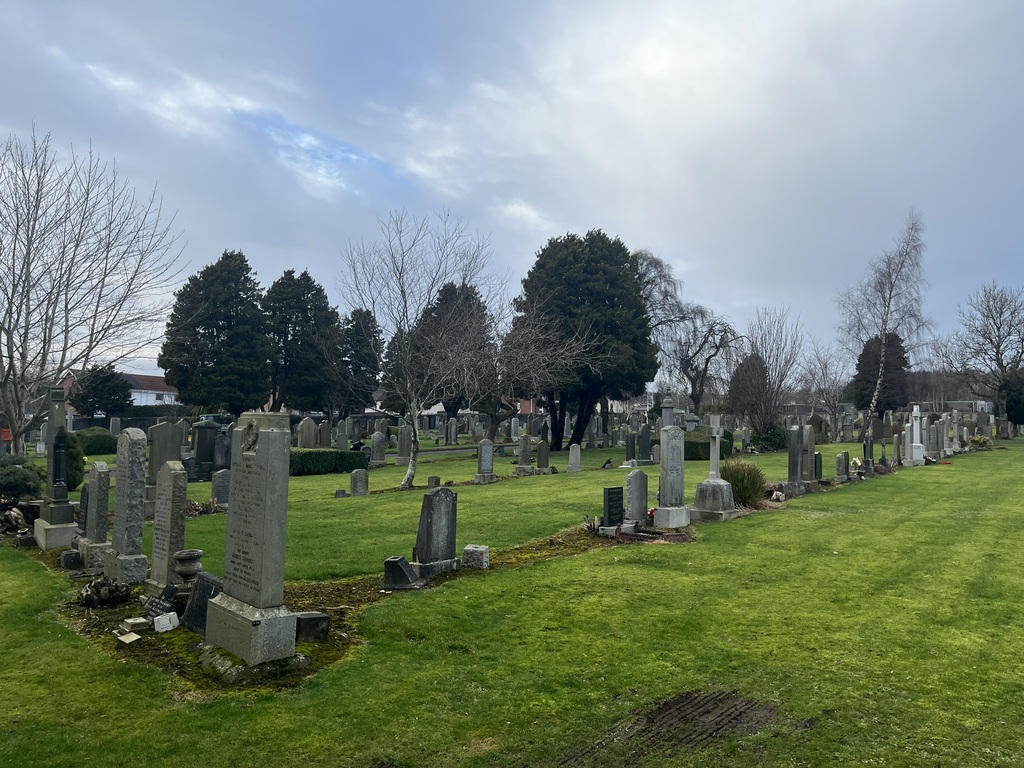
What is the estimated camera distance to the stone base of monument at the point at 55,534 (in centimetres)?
1109

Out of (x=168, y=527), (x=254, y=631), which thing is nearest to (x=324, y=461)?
(x=168, y=527)

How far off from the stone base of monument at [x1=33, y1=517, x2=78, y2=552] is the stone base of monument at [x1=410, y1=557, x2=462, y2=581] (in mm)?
5948

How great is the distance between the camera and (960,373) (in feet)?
171

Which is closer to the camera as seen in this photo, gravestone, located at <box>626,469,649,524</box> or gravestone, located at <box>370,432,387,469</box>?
gravestone, located at <box>626,469,649,524</box>

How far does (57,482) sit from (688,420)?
49.4ft

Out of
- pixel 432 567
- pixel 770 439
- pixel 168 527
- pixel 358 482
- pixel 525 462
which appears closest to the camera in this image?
pixel 168 527

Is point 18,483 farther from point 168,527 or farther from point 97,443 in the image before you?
point 97,443

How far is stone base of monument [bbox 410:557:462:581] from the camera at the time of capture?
888 cm

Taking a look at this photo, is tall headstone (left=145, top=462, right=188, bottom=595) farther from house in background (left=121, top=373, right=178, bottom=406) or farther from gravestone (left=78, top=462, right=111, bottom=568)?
house in background (left=121, top=373, right=178, bottom=406)

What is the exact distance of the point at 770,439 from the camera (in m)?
35.0

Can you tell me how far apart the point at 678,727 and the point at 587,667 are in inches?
47.3

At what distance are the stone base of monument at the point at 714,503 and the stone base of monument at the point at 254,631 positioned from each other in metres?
9.78

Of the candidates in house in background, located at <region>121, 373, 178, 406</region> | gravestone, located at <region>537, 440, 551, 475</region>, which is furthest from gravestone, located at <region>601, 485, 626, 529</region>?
house in background, located at <region>121, 373, 178, 406</region>

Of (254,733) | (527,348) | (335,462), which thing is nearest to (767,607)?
(254,733)
